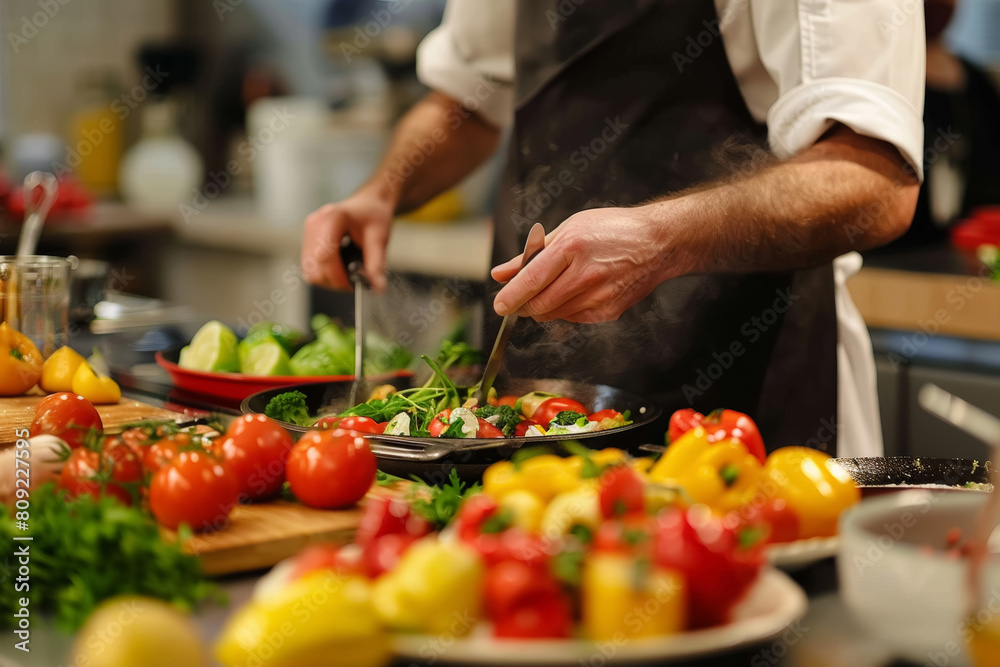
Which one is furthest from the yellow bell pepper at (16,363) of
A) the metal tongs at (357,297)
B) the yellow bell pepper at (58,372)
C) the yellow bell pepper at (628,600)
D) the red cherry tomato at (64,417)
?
the yellow bell pepper at (628,600)

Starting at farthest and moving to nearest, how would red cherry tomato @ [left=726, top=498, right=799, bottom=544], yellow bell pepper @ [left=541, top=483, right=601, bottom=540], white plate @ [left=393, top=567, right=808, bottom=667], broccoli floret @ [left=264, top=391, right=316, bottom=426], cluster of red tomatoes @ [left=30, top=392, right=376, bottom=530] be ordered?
broccoli floret @ [left=264, top=391, right=316, bottom=426]
cluster of red tomatoes @ [left=30, top=392, right=376, bottom=530]
red cherry tomato @ [left=726, top=498, right=799, bottom=544]
yellow bell pepper @ [left=541, top=483, right=601, bottom=540]
white plate @ [left=393, top=567, right=808, bottom=667]

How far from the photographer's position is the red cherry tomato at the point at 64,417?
109cm

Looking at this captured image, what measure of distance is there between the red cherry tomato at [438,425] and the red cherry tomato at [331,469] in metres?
0.13

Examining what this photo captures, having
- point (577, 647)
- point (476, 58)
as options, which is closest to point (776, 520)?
point (577, 647)

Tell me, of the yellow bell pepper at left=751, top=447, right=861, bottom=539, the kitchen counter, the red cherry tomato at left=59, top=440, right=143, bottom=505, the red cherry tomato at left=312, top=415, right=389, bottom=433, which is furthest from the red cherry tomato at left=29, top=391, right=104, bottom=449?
the kitchen counter

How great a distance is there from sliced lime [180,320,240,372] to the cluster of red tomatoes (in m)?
0.45

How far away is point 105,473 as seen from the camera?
0.94 metres

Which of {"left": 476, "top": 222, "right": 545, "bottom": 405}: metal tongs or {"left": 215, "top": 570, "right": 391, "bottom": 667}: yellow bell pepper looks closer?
{"left": 215, "top": 570, "right": 391, "bottom": 667}: yellow bell pepper

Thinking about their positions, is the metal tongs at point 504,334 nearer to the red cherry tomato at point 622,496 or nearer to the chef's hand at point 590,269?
the chef's hand at point 590,269

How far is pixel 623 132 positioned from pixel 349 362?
1.73ft

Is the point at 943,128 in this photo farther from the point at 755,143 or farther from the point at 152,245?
the point at 152,245

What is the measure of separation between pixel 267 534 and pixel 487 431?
291 mm

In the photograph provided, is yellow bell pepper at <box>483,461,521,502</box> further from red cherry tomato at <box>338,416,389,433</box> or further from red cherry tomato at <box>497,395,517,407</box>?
red cherry tomato at <box>497,395,517,407</box>

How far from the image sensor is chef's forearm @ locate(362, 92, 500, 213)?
200 cm
